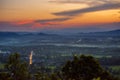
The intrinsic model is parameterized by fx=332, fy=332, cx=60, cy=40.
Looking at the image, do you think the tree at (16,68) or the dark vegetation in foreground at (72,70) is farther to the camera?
the tree at (16,68)

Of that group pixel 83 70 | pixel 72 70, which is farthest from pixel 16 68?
pixel 83 70

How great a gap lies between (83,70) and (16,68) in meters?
1.54

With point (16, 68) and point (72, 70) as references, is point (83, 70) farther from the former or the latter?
point (16, 68)

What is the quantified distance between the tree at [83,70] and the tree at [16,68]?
0.94m

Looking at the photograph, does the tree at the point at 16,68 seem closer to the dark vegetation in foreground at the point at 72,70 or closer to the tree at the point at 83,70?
the dark vegetation in foreground at the point at 72,70

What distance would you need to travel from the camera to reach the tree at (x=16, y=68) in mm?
7523

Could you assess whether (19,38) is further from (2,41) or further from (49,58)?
(49,58)

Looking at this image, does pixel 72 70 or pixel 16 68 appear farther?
pixel 16 68

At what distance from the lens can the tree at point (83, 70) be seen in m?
7.22

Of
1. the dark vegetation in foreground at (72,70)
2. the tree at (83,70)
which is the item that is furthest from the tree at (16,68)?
the tree at (83,70)

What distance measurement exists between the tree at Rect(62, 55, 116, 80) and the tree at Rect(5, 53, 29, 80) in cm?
94

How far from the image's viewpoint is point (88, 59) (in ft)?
24.4

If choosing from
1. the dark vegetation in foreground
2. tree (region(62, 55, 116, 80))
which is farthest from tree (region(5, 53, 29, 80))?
tree (region(62, 55, 116, 80))

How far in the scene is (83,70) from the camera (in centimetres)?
725
